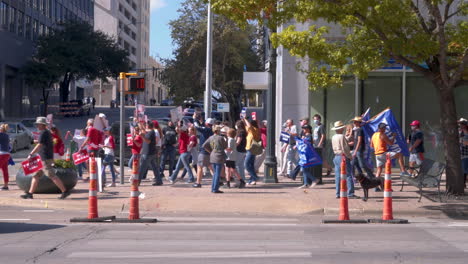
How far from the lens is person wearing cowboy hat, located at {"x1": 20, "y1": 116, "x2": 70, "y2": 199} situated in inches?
548

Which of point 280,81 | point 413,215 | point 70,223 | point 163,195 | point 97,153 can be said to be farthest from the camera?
point 280,81

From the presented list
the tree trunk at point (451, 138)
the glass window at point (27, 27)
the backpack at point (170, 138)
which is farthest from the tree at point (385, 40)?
the glass window at point (27, 27)

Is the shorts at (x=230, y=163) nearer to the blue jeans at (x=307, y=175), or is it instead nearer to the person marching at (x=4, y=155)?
the blue jeans at (x=307, y=175)

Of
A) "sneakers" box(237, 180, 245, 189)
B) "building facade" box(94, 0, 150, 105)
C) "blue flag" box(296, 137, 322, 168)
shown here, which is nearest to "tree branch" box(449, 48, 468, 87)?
"blue flag" box(296, 137, 322, 168)

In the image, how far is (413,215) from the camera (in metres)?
12.9

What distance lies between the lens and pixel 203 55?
143ft

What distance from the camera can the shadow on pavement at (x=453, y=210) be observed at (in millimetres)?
12883

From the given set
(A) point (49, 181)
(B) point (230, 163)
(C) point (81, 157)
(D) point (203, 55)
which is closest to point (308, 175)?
(B) point (230, 163)

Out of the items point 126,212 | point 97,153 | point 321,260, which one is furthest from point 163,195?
point 321,260

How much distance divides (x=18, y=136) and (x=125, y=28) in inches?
3106

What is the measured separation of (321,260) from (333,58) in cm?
713

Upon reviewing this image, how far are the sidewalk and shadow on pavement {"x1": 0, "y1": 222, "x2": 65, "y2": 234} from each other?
266 centimetres

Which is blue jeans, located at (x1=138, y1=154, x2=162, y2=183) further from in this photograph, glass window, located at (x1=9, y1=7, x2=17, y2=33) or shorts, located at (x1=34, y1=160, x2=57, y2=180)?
glass window, located at (x1=9, y1=7, x2=17, y2=33)

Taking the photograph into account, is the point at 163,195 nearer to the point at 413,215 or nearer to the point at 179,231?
the point at 179,231
